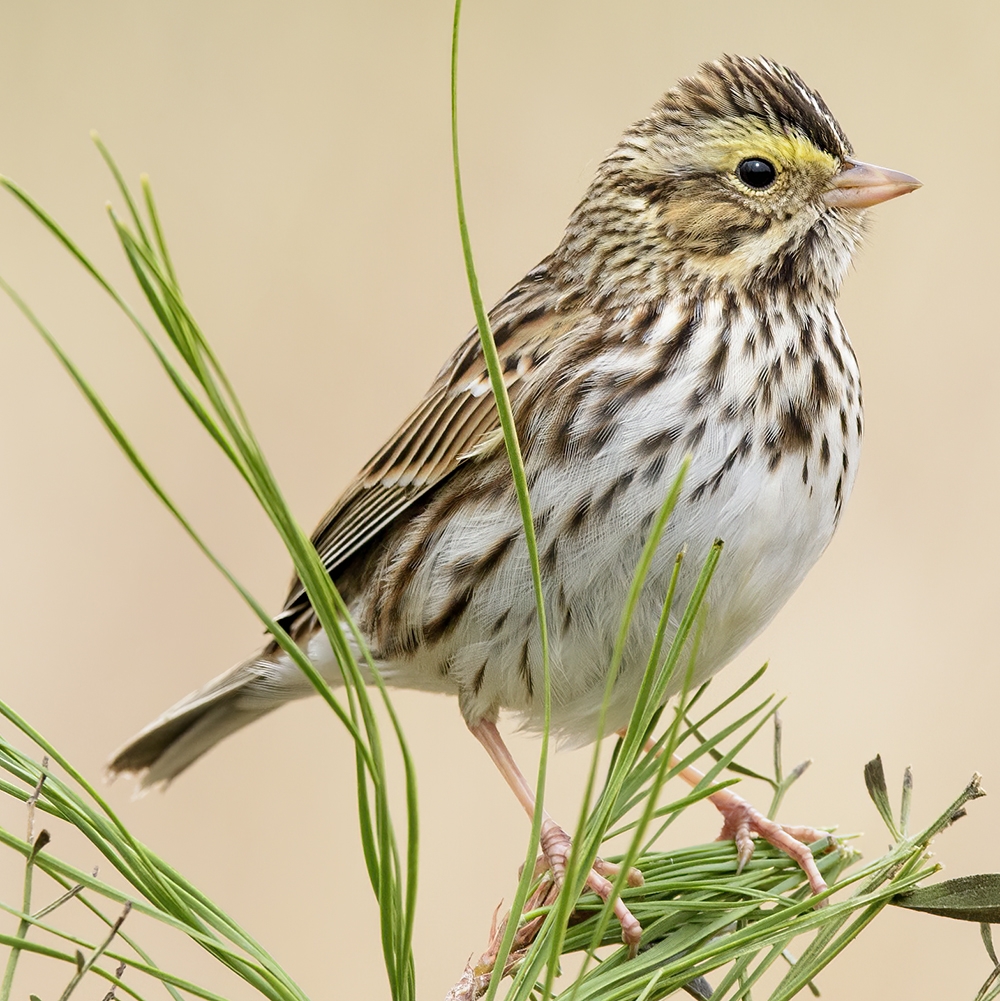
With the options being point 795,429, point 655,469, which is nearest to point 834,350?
point 795,429

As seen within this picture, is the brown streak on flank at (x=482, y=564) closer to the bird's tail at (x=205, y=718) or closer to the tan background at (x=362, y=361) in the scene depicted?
the bird's tail at (x=205, y=718)

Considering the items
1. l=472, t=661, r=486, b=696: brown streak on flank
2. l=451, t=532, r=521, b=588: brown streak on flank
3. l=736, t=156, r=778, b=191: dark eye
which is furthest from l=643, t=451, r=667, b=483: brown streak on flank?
l=736, t=156, r=778, b=191: dark eye

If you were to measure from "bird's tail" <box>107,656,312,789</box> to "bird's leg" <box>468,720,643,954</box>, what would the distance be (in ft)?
1.68

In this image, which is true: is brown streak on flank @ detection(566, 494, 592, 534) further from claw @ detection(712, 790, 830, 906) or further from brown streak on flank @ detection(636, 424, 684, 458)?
claw @ detection(712, 790, 830, 906)

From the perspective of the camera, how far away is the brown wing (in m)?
2.44

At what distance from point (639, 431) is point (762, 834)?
2.17 feet

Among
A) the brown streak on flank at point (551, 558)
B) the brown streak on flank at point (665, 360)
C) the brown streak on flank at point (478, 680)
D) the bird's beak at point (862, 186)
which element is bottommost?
the brown streak on flank at point (478, 680)

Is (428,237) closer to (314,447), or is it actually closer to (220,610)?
(314,447)

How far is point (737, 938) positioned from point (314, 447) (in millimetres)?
3481

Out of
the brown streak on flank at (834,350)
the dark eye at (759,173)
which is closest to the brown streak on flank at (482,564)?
the brown streak on flank at (834,350)

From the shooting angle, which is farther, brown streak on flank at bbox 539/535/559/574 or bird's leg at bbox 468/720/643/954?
brown streak on flank at bbox 539/535/559/574

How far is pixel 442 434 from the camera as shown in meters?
2.57

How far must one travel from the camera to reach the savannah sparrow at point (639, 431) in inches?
85.1

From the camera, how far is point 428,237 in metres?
4.79
